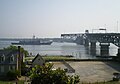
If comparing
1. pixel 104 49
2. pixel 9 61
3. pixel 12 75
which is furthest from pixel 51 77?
pixel 104 49

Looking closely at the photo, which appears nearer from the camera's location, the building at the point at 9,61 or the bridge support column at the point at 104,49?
the building at the point at 9,61

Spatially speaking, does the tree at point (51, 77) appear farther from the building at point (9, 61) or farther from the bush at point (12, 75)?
the building at point (9, 61)

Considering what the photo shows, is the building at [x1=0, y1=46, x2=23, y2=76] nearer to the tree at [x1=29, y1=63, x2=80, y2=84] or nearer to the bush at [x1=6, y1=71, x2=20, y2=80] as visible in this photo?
the bush at [x1=6, y1=71, x2=20, y2=80]

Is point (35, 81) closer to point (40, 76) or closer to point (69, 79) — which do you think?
point (40, 76)

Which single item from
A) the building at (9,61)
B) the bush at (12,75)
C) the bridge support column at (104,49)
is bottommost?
the bridge support column at (104,49)

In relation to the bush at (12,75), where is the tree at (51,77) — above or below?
Result: above

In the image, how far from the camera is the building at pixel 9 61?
3519 cm

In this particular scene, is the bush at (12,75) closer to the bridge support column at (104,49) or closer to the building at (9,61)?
the building at (9,61)

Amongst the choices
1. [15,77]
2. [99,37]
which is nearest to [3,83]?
[15,77]

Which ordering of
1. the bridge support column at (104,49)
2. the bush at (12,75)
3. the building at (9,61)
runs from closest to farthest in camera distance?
the bush at (12,75) → the building at (9,61) → the bridge support column at (104,49)

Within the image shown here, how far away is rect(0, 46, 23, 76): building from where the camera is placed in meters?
35.2

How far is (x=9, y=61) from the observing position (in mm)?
35688

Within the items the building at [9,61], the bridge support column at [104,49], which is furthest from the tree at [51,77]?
the bridge support column at [104,49]

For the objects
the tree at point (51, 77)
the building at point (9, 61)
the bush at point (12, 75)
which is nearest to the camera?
the tree at point (51, 77)
